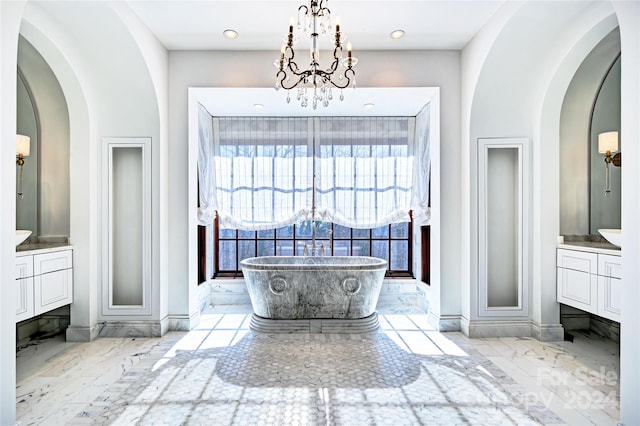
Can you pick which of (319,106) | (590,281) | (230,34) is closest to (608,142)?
(590,281)

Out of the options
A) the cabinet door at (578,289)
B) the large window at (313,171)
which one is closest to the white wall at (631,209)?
the cabinet door at (578,289)

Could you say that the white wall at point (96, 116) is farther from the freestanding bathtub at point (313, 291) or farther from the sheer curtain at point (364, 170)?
the sheer curtain at point (364, 170)

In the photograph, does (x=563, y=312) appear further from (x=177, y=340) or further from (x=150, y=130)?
(x=150, y=130)

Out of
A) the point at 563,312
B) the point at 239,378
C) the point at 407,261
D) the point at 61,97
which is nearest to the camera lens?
the point at 239,378

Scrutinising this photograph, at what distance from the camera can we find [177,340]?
11.1 ft

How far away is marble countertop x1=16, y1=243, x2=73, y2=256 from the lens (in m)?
2.81

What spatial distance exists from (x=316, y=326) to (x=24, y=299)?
7.69 ft

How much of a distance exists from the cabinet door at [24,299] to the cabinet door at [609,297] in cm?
429

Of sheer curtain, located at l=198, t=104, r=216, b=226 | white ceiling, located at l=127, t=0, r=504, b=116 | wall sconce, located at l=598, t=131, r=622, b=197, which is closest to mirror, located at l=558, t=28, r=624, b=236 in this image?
wall sconce, located at l=598, t=131, r=622, b=197

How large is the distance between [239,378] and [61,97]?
112 inches

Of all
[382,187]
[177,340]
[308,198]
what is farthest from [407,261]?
[177,340]

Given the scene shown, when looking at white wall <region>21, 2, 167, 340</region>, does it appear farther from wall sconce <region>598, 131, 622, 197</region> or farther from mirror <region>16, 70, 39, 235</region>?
wall sconce <region>598, 131, 622, 197</region>

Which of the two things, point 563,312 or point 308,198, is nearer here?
point 563,312

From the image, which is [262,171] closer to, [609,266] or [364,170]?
[364,170]
